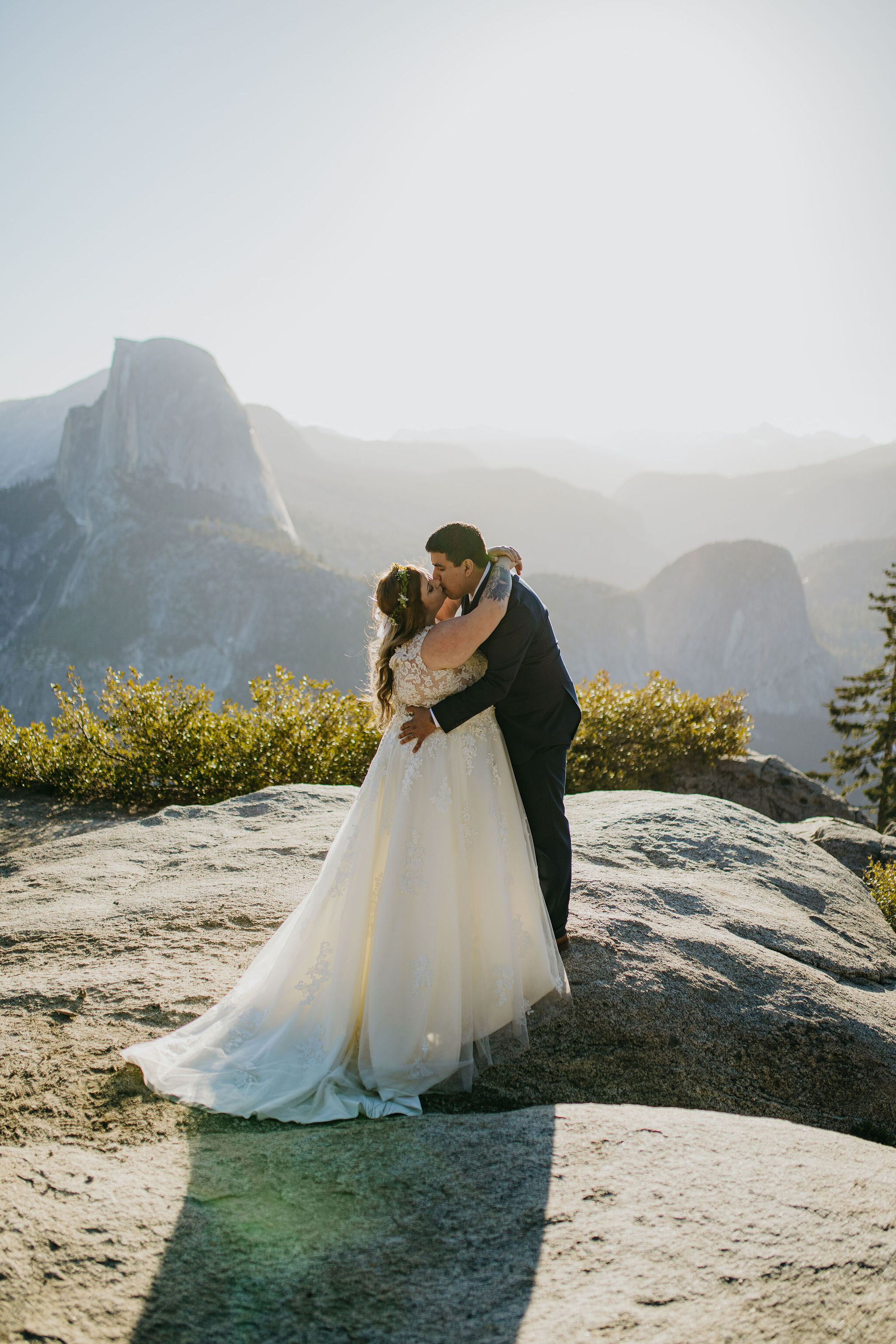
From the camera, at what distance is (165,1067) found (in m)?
3.28

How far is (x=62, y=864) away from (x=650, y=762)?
7643 millimetres

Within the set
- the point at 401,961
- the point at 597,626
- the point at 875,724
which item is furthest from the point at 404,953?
the point at 597,626

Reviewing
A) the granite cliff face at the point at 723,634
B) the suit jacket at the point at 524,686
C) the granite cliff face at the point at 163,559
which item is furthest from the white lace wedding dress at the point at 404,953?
the granite cliff face at the point at 723,634

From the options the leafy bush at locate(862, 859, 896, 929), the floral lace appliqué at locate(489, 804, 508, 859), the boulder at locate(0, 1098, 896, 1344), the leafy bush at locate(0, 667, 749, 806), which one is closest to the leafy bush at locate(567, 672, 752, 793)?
A: the leafy bush at locate(0, 667, 749, 806)

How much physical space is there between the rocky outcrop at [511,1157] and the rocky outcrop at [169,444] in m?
110

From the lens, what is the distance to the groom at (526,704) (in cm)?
375

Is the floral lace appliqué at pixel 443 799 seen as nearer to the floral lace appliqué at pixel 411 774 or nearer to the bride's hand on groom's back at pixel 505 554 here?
the floral lace appliqué at pixel 411 774

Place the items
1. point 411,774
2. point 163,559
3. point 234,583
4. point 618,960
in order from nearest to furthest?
point 411,774 → point 618,960 → point 234,583 → point 163,559

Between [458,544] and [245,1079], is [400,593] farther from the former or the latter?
[245,1079]

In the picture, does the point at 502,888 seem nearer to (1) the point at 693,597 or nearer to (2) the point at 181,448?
(2) the point at 181,448

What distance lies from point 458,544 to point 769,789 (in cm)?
866

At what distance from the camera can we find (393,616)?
3.79 metres

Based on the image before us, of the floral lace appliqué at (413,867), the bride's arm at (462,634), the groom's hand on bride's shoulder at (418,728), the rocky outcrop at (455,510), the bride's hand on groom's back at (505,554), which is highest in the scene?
the rocky outcrop at (455,510)

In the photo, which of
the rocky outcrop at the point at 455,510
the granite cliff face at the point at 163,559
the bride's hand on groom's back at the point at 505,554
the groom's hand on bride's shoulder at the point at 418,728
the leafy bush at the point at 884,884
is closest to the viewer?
the groom's hand on bride's shoulder at the point at 418,728
